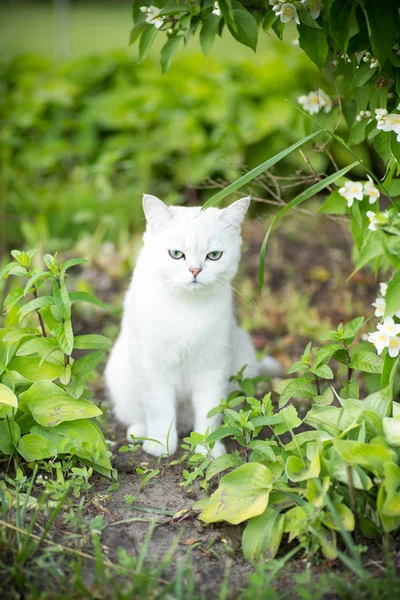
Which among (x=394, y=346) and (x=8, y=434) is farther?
(x=8, y=434)

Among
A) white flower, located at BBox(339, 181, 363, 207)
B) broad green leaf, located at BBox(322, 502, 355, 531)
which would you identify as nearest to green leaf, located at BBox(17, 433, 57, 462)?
broad green leaf, located at BBox(322, 502, 355, 531)

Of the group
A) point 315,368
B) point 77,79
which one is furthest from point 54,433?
point 77,79

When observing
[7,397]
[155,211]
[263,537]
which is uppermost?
[155,211]

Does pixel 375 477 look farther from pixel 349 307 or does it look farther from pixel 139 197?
pixel 139 197

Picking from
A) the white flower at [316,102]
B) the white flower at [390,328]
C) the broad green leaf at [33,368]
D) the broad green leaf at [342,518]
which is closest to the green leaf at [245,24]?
the white flower at [316,102]

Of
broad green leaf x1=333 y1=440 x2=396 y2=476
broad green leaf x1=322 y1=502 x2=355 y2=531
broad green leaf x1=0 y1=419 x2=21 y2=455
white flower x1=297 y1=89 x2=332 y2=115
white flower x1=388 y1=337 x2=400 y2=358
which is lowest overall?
broad green leaf x1=0 y1=419 x2=21 y2=455

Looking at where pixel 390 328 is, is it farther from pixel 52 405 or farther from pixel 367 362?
pixel 52 405

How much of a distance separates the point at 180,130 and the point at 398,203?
3.04 m

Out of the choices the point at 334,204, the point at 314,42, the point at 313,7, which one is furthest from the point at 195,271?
the point at 313,7

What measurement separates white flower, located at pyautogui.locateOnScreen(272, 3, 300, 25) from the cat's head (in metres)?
0.65

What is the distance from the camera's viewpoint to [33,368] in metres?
2.54

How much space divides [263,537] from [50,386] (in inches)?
36.7

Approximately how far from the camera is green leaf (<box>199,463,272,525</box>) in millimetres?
2057

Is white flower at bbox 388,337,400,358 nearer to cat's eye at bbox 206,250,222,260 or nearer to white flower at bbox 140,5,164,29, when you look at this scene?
cat's eye at bbox 206,250,222,260
